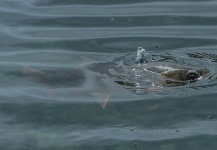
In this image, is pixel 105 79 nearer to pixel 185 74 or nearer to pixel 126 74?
pixel 126 74

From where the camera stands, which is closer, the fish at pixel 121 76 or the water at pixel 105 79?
the water at pixel 105 79

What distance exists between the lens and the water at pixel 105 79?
5.64 meters

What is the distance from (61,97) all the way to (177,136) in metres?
1.33

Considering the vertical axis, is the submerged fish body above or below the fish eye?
above

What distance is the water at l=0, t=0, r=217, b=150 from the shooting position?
18.5ft

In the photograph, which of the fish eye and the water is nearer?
the water

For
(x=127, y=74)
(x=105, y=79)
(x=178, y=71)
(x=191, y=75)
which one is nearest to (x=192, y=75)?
(x=191, y=75)

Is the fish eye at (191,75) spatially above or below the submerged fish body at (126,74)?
below

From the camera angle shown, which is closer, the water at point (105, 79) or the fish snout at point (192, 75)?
the water at point (105, 79)

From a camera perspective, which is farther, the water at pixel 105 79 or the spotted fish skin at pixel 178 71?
the spotted fish skin at pixel 178 71

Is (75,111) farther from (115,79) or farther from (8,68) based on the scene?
(8,68)

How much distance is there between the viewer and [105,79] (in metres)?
6.60

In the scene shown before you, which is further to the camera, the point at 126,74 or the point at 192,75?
the point at 126,74

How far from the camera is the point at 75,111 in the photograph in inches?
241
